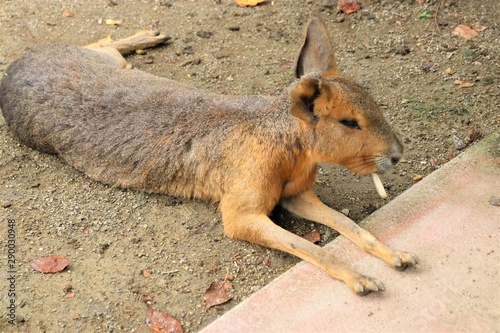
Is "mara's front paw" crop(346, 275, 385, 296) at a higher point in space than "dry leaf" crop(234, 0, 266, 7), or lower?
lower

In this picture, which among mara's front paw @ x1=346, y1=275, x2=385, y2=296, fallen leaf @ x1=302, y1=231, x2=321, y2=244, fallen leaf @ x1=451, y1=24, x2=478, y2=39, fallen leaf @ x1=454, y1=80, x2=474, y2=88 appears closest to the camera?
mara's front paw @ x1=346, y1=275, x2=385, y2=296

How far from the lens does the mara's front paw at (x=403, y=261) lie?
9.95 feet

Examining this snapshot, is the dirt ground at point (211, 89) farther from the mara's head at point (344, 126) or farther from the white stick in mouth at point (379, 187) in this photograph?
the mara's head at point (344, 126)

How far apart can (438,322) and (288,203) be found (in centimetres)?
119

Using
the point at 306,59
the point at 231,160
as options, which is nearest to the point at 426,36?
A: the point at 306,59

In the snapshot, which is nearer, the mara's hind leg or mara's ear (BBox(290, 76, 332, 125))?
mara's ear (BBox(290, 76, 332, 125))

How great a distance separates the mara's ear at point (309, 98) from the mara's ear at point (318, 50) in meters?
0.36

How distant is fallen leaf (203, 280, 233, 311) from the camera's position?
10.4 ft

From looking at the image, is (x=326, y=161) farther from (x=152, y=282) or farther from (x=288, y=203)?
(x=152, y=282)

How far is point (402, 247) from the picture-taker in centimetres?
319

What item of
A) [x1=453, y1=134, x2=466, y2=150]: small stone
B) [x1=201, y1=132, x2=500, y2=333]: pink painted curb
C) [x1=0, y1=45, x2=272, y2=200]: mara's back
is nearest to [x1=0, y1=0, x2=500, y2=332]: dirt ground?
[x1=453, y1=134, x2=466, y2=150]: small stone

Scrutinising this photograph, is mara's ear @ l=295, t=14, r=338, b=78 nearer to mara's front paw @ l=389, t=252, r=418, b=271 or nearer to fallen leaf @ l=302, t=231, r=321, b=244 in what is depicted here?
fallen leaf @ l=302, t=231, r=321, b=244

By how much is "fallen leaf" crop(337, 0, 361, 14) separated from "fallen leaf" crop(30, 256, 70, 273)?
322 centimetres

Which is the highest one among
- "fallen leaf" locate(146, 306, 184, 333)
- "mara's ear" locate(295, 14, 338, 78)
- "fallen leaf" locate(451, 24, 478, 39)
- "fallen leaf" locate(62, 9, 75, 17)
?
"mara's ear" locate(295, 14, 338, 78)
